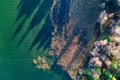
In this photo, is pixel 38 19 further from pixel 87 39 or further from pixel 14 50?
pixel 87 39

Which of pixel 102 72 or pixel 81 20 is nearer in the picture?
pixel 102 72

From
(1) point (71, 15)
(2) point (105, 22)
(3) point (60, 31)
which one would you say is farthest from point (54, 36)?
(2) point (105, 22)

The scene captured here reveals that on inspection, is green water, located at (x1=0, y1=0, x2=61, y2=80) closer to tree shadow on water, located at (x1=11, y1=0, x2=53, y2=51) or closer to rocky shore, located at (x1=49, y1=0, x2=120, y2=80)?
tree shadow on water, located at (x1=11, y1=0, x2=53, y2=51)

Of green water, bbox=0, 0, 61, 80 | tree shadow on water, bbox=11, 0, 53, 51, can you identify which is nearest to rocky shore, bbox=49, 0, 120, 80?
tree shadow on water, bbox=11, 0, 53, 51

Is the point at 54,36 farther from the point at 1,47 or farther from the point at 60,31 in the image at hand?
the point at 1,47

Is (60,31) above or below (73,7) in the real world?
below

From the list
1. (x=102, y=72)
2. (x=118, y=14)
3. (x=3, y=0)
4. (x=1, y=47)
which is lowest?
(x=1, y=47)
